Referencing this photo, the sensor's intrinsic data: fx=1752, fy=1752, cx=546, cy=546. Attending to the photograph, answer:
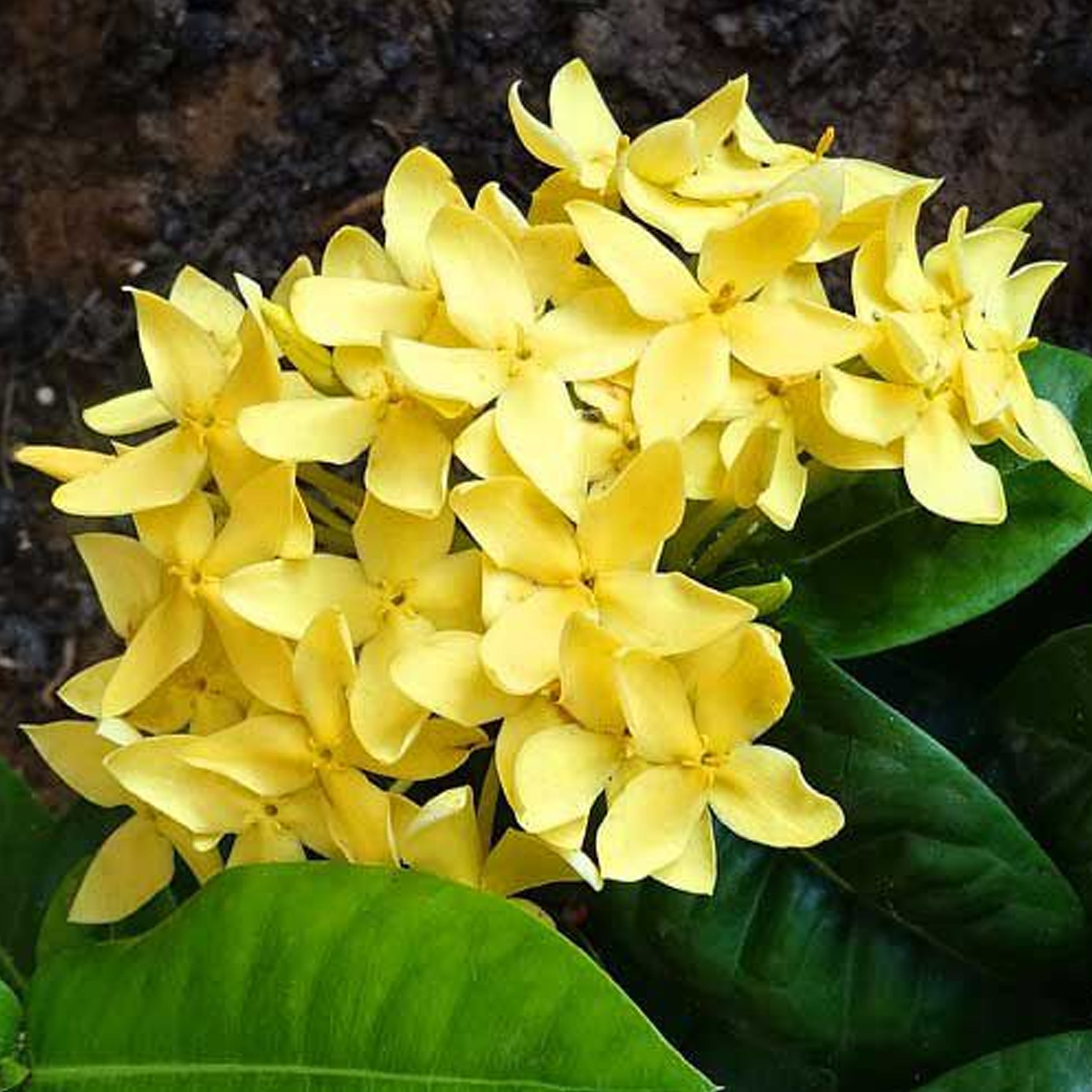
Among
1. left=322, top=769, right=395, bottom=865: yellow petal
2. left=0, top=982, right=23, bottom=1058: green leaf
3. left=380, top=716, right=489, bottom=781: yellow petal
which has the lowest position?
left=0, top=982, right=23, bottom=1058: green leaf

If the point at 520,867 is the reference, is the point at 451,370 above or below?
above

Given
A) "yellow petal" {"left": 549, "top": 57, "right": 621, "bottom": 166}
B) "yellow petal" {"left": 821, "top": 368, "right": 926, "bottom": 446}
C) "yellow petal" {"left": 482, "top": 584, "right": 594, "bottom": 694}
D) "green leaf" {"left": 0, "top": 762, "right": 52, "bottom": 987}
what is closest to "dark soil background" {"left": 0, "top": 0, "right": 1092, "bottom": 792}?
"green leaf" {"left": 0, "top": 762, "right": 52, "bottom": 987}

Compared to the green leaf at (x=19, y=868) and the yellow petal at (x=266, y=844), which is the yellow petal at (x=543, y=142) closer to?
the yellow petal at (x=266, y=844)

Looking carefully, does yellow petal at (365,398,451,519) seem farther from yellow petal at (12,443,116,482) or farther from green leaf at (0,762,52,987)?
green leaf at (0,762,52,987)

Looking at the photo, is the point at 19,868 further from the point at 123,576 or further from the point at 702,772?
the point at 702,772

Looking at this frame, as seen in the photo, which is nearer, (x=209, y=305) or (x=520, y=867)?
(x=520, y=867)

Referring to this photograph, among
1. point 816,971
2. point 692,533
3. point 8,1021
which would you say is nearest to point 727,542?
point 692,533
